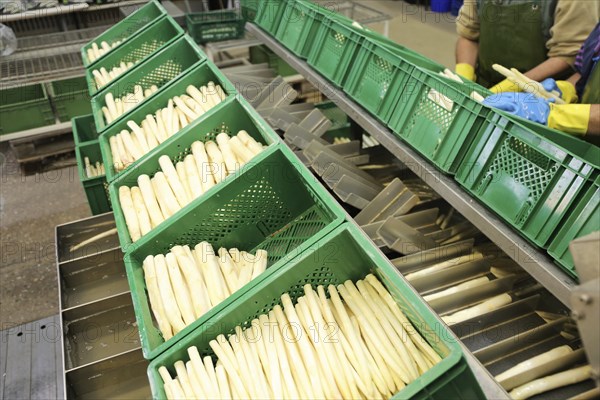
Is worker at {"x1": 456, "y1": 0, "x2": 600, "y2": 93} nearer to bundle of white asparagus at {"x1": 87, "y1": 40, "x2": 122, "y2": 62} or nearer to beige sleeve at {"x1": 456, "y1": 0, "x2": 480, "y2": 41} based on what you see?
beige sleeve at {"x1": 456, "y1": 0, "x2": 480, "y2": 41}

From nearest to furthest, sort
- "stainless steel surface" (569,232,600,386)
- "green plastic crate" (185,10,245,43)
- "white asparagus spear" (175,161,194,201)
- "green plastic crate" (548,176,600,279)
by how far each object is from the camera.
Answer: "stainless steel surface" (569,232,600,386) < "green plastic crate" (548,176,600,279) < "white asparagus spear" (175,161,194,201) < "green plastic crate" (185,10,245,43)

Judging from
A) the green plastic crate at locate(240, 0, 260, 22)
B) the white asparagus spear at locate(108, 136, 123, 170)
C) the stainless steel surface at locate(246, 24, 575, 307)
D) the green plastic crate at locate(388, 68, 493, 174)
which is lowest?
the white asparagus spear at locate(108, 136, 123, 170)

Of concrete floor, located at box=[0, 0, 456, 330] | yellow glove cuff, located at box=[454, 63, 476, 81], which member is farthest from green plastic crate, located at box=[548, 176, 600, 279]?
concrete floor, located at box=[0, 0, 456, 330]

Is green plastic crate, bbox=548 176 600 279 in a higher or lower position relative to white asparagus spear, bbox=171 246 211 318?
higher

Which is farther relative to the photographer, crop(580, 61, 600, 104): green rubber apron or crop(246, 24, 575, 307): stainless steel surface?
crop(580, 61, 600, 104): green rubber apron

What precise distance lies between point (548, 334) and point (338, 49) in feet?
7.11

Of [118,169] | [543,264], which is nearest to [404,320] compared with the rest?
[543,264]

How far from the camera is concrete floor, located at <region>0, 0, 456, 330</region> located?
Answer: 3578mm

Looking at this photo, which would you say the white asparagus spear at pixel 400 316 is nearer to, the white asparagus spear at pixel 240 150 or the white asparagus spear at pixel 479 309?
the white asparagus spear at pixel 479 309

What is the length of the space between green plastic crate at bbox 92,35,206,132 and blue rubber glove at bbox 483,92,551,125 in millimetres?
1927

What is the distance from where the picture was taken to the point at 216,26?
530 cm

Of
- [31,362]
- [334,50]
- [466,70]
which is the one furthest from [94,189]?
[466,70]

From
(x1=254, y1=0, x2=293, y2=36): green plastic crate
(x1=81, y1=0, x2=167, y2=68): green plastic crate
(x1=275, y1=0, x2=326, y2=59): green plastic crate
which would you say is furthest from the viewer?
(x1=81, y1=0, x2=167, y2=68): green plastic crate

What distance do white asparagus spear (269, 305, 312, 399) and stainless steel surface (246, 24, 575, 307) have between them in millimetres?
949
